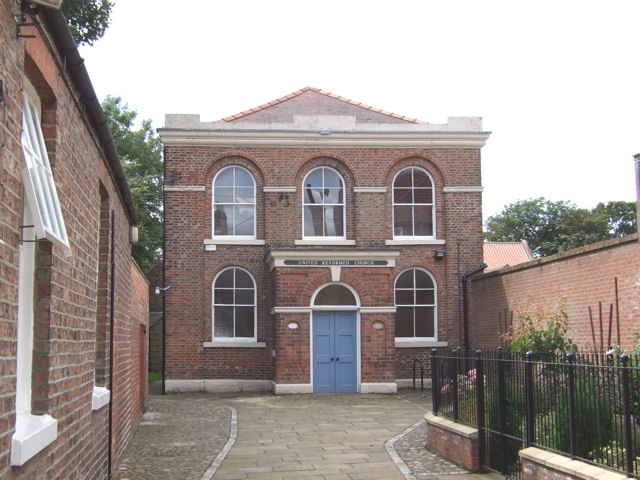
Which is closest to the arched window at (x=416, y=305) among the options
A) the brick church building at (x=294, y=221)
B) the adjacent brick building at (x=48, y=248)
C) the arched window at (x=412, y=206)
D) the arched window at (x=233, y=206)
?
the brick church building at (x=294, y=221)

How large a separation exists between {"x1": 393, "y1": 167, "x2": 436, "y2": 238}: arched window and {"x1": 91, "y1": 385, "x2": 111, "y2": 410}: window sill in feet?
51.6

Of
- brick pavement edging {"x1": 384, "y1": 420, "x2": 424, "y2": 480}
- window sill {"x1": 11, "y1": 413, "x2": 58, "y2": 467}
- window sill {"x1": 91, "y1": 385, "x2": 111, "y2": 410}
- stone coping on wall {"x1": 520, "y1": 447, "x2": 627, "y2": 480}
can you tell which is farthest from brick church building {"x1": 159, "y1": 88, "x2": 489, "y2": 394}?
window sill {"x1": 11, "y1": 413, "x2": 58, "y2": 467}

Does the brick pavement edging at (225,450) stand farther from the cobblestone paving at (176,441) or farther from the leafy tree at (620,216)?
the leafy tree at (620,216)

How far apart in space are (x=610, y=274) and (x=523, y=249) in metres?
23.3

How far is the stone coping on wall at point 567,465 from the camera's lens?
658cm

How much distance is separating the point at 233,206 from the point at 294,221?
1.95m

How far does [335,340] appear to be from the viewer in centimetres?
2119

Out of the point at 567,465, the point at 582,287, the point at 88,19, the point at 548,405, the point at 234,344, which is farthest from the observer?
the point at 234,344

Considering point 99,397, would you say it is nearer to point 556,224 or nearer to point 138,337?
point 138,337

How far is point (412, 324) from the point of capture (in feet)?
75.1

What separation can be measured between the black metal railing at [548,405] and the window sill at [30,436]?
466 centimetres

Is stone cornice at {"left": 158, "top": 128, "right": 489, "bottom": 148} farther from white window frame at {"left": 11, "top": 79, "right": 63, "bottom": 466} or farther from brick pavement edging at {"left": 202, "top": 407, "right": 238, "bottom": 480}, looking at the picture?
white window frame at {"left": 11, "top": 79, "right": 63, "bottom": 466}

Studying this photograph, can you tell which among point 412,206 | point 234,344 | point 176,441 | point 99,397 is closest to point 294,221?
point 412,206

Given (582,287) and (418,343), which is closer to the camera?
(582,287)
